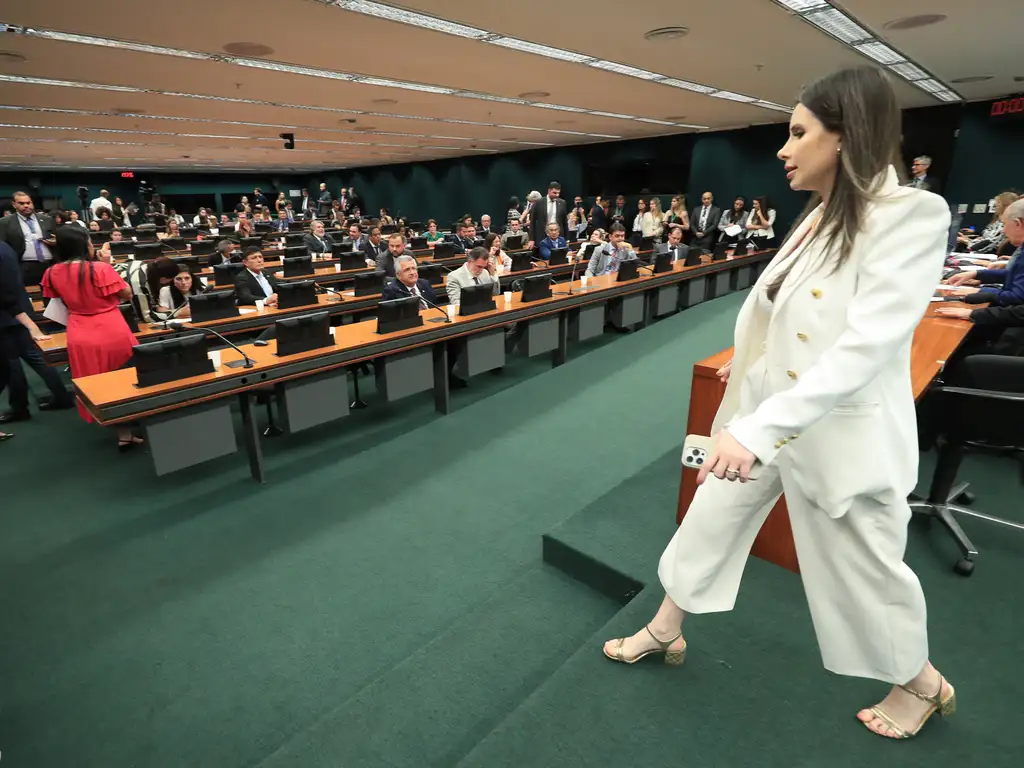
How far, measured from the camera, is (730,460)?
89 cm

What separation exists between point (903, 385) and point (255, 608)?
2318mm

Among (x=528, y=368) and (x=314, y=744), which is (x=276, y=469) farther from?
(x=528, y=368)

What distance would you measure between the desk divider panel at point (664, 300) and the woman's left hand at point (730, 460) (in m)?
5.69

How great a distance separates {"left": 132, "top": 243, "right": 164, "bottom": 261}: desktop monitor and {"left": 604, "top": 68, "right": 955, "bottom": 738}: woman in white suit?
8588 mm

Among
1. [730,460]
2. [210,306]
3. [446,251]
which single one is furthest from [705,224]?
[730,460]

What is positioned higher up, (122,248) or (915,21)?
(915,21)

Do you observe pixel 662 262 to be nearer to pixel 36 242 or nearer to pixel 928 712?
pixel 928 712

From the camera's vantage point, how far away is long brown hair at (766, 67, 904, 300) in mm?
884

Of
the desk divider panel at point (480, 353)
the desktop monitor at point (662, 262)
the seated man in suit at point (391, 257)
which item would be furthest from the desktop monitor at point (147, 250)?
the desktop monitor at point (662, 262)

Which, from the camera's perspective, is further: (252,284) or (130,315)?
(252,284)

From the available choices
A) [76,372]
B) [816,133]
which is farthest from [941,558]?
[76,372]

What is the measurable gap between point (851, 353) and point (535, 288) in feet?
12.8

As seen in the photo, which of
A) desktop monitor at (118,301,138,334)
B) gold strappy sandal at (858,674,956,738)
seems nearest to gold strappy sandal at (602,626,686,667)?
gold strappy sandal at (858,674,956,738)

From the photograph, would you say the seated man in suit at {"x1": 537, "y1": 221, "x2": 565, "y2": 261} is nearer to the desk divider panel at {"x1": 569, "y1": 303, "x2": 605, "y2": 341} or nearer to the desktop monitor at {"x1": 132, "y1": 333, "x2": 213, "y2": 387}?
the desk divider panel at {"x1": 569, "y1": 303, "x2": 605, "y2": 341}
